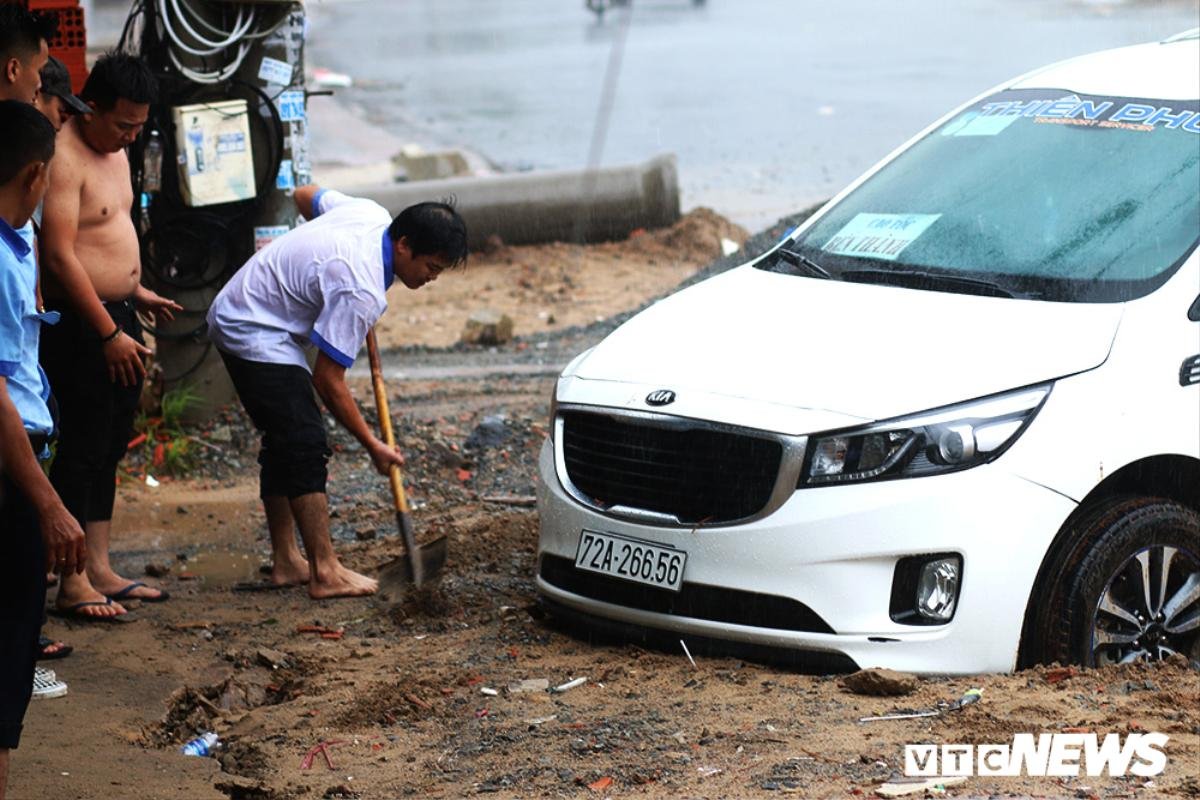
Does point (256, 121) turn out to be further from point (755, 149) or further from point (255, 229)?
point (755, 149)

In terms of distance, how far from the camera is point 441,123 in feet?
66.6

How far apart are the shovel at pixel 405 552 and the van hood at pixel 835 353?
103 cm

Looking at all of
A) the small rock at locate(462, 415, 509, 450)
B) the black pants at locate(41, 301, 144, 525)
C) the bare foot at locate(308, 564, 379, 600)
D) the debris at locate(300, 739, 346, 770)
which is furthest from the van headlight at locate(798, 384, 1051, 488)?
the small rock at locate(462, 415, 509, 450)

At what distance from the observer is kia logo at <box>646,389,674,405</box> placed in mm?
4715

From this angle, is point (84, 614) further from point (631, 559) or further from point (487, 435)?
point (487, 435)

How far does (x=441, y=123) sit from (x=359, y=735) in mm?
16386

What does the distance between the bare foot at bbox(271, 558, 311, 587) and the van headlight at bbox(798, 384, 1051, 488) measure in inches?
100

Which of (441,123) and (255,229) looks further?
(441,123)

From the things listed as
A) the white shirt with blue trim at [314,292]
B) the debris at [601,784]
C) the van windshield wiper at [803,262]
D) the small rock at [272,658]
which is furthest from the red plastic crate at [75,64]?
the debris at [601,784]

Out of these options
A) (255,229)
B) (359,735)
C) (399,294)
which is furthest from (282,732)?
(399,294)

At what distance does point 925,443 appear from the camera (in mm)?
4371

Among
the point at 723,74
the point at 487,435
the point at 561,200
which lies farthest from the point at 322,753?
the point at 723,74

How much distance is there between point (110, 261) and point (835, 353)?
103 inches

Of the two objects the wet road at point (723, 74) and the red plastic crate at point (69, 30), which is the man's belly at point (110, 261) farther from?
the wet road at point (723, 74)
